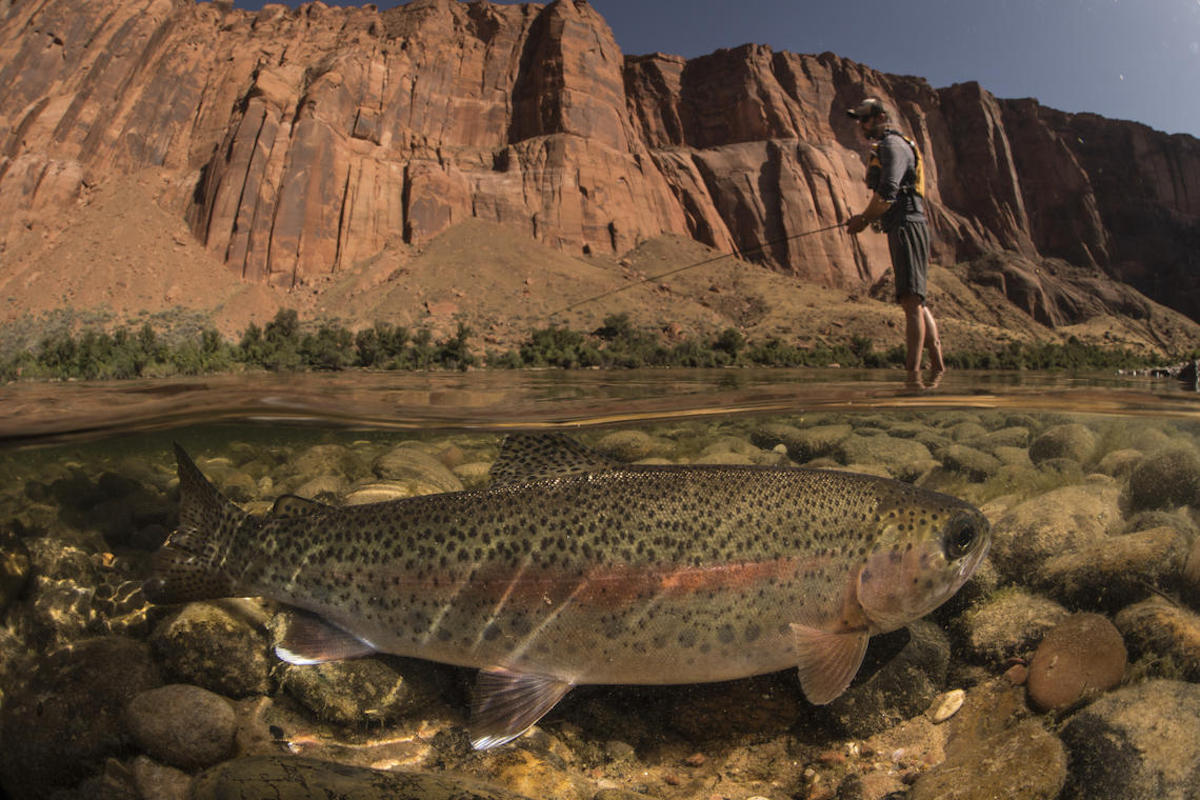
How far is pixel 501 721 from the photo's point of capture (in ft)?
8.54

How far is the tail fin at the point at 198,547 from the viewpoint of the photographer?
284 centimetres

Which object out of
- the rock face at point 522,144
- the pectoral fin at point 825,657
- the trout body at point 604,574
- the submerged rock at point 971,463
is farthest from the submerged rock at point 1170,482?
the rock face at point 522,144

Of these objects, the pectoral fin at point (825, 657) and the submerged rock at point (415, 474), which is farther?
the submerged rock at point (415, 474)

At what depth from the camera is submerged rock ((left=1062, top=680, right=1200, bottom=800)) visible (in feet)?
8.27

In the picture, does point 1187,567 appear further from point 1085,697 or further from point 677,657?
point 677,657

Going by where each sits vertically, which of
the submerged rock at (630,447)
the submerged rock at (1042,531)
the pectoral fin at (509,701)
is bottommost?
the pectoral fin at (509,701)

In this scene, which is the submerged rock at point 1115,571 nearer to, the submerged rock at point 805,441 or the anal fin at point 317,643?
the submerged rock at point 805,441

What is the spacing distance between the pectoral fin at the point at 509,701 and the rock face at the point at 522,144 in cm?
5134

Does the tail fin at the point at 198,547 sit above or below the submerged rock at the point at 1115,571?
above

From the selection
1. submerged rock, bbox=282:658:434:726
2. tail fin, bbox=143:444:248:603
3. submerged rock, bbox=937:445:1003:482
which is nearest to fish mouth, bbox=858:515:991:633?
submerged rock, bbox=282:658:434:726

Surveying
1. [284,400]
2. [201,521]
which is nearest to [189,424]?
[284,400]

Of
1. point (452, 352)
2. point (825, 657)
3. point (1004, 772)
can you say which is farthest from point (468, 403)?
point (452, 352)

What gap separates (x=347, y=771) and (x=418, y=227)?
73899mm

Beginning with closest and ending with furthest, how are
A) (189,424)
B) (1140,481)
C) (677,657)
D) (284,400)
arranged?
(677,657), (1140,481), (284,400), (189,424)
